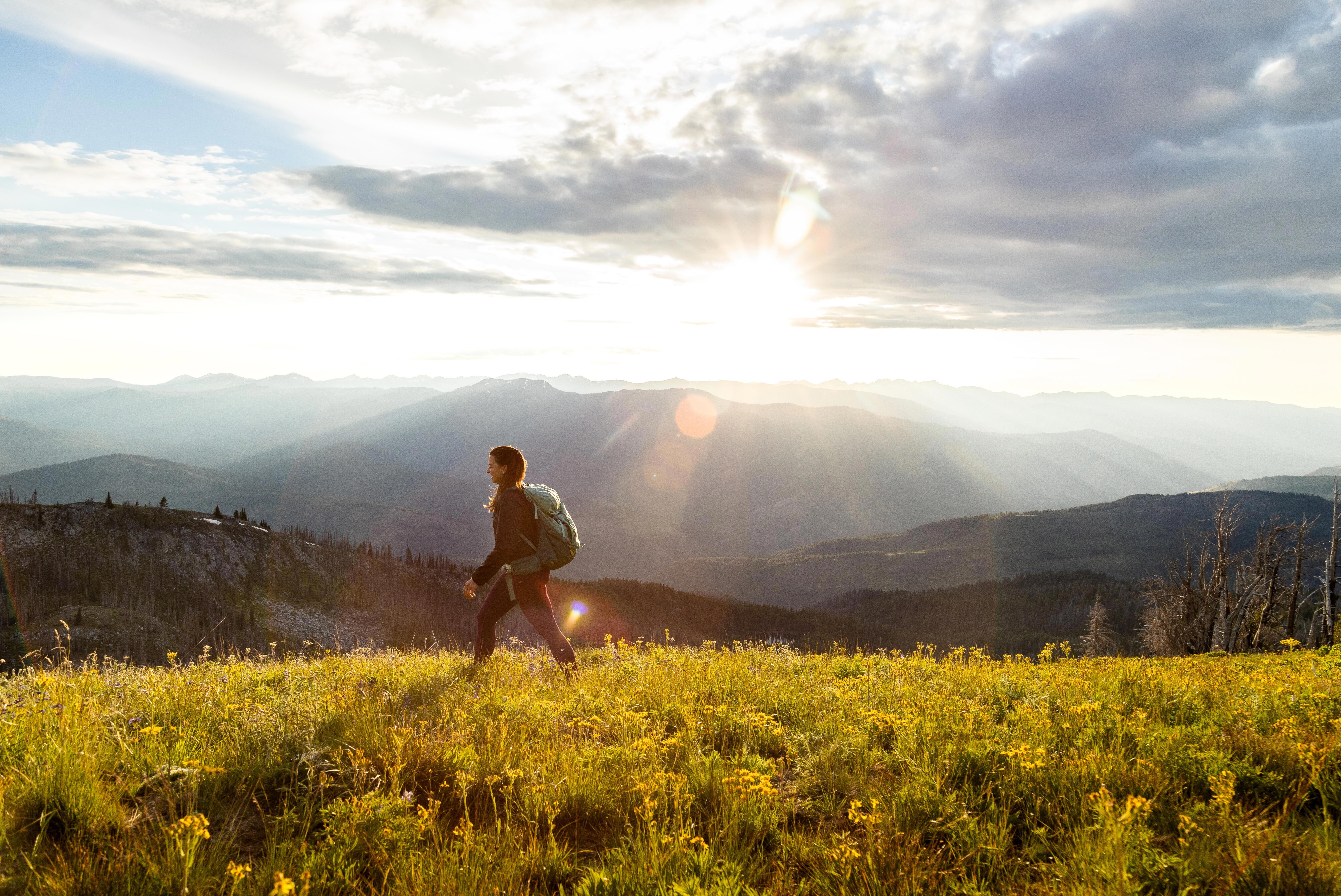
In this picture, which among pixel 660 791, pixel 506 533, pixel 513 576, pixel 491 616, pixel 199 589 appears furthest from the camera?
pixel 199 589

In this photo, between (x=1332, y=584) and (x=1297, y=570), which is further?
(x=1297, y=570)

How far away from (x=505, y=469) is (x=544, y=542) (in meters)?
1.17

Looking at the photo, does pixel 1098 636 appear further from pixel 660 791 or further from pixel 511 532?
pixel 660 791

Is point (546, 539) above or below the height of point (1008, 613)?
above

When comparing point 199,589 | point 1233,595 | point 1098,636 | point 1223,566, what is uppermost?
point 1223,566

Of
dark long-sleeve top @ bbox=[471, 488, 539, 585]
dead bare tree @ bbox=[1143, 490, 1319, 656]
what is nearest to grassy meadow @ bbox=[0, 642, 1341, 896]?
dark long-sleeve top @ bbox=[471, 488, 539, 585]

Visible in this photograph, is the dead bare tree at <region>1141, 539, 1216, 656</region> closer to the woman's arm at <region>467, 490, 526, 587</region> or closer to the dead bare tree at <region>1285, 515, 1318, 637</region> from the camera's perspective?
the dead bare tree at <region>1285, 515, 1318, 637</region>

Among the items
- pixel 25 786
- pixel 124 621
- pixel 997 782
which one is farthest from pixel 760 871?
pixel 124 621

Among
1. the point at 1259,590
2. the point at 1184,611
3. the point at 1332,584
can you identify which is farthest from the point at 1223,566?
the point at 1184,611

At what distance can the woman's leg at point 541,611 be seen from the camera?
8.98m

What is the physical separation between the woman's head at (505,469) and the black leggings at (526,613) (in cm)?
114

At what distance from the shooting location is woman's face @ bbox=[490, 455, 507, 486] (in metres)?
9.07

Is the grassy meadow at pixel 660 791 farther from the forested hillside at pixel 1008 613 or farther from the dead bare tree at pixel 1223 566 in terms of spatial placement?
the forested hillside at pixel 1008 613

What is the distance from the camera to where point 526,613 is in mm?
9234
